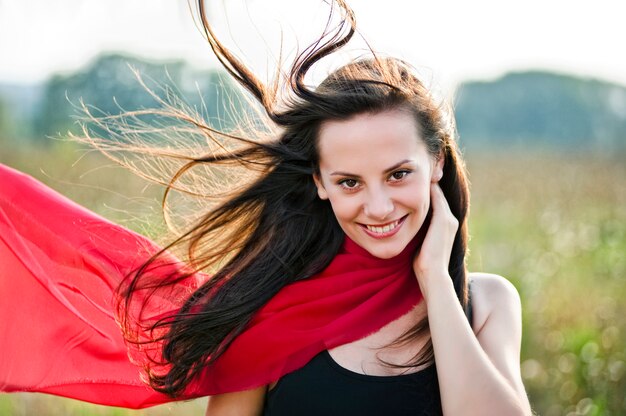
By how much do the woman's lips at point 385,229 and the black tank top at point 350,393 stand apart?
42cm

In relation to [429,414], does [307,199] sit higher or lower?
higher

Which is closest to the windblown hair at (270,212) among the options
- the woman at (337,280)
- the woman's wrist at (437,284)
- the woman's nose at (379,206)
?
the woman at (337,280)

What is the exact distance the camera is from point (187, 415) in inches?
207

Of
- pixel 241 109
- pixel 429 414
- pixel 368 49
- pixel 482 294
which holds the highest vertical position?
pixel 368 49

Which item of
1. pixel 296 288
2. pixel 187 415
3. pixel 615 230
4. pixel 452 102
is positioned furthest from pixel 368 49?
pixel 615 230

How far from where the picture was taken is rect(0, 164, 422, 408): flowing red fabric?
3027 millimetres

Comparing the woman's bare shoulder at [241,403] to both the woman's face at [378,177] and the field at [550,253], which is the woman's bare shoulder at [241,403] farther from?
the woman's face at [378,177]

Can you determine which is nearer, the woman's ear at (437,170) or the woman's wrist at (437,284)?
the woman's wrist at (437,284)

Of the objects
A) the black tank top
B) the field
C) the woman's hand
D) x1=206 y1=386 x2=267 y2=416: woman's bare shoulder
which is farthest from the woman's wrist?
the field

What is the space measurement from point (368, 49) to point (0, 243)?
55.6 inches

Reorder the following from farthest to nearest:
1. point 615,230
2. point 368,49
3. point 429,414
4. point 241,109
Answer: point 615,230 → point 241,109 → point 368,49 → point 429,414

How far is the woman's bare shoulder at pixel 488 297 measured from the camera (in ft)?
10.1

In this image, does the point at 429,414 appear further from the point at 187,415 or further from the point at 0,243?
the point at 187,415

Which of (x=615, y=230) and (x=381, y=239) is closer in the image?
(x=381, y=239)
